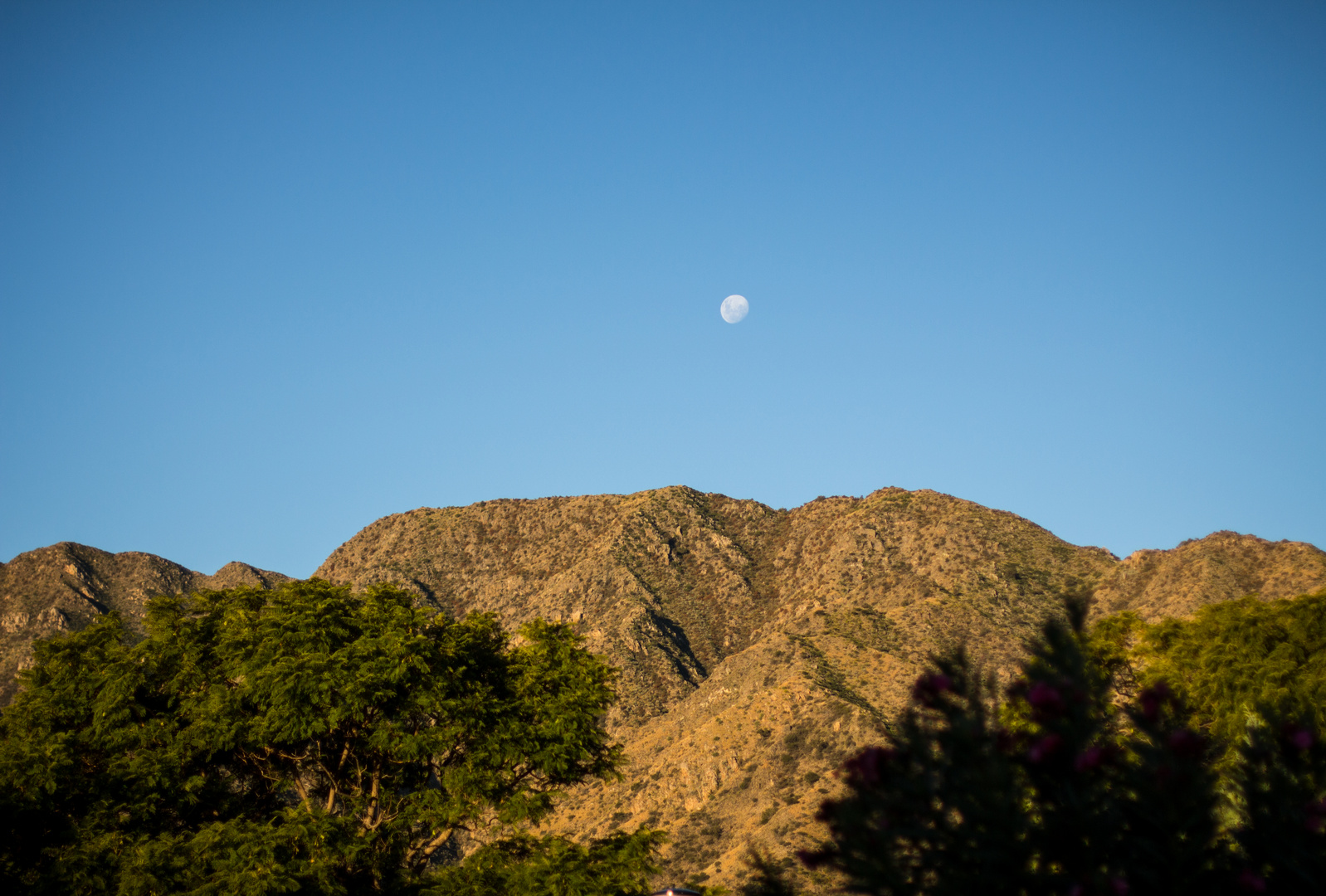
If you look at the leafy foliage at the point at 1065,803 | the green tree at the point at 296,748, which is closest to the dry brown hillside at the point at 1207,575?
the green tree at the point at 296,748

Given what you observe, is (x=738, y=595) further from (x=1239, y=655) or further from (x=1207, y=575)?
(x=1239, y=655)

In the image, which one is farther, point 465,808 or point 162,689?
point 162,689

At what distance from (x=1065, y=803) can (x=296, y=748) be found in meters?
32.7

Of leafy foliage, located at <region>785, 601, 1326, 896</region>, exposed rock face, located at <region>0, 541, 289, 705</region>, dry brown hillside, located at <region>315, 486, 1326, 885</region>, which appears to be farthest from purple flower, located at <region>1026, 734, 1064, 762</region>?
exposed rock face, located at <region>0, 541, 289, 705</region>

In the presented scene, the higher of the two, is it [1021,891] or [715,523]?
[715,523]

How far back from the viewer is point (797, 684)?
8400cm

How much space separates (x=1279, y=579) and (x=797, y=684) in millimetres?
40022

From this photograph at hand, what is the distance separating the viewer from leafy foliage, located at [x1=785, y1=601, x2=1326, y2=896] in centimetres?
688

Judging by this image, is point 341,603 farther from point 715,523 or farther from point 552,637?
point 715,523

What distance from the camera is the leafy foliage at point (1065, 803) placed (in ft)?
22.6

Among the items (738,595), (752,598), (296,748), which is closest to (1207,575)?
(752,598)

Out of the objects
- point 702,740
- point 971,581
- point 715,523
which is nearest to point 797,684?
point 702,740

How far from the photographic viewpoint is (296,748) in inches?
1375

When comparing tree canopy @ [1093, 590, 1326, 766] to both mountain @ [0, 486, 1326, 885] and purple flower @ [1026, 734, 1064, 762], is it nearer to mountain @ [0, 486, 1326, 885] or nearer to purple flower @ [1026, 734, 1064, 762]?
mountain @ [0, 486, 1326, 885]
